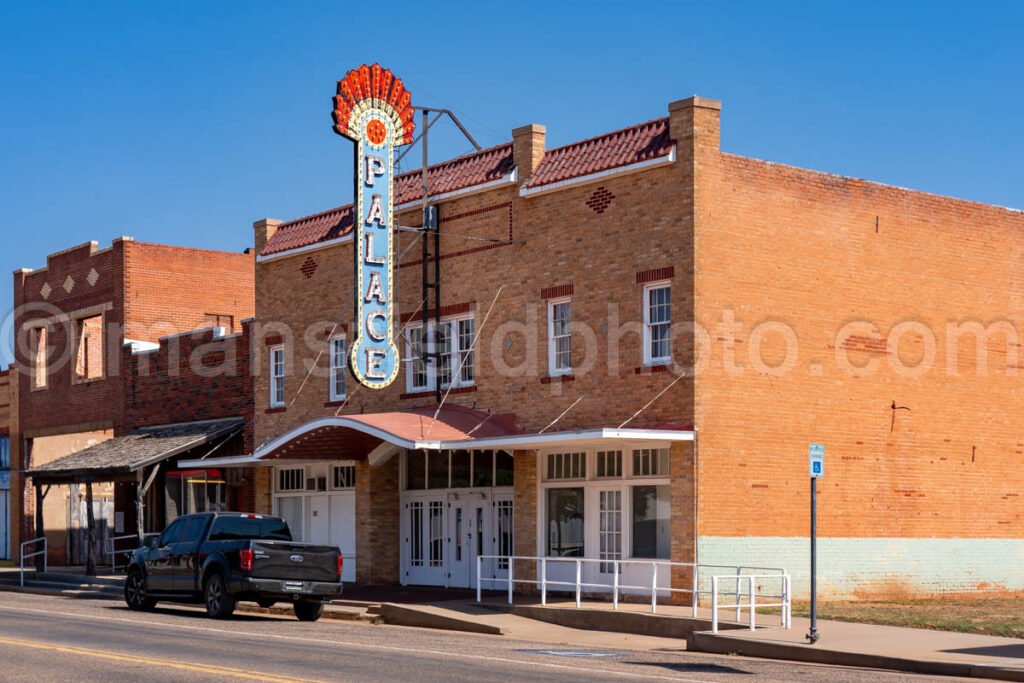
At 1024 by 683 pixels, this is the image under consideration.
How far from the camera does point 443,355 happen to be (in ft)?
99.0

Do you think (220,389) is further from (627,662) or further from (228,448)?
→ (627,662)

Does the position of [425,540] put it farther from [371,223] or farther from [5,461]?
[5,461]

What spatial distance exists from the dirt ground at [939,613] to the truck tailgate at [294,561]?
7.64 meters

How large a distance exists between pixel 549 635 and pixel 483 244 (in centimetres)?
937

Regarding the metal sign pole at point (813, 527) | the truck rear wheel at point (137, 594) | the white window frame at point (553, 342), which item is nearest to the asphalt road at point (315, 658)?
the metal sign pole at point (813, 527)

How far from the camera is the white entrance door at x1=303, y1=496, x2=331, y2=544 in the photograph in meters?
33.5

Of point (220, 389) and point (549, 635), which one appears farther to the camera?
point (220, 389)

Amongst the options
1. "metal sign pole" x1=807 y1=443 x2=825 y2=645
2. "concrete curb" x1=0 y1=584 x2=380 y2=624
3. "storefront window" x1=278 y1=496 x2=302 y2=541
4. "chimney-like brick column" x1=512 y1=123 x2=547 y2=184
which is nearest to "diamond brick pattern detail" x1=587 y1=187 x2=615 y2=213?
"chimney-like brick column" x1=512 y1=123 x2=547 y2=184

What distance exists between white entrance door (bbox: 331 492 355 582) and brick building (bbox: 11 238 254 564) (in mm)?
Result: 6923

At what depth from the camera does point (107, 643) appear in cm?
1822

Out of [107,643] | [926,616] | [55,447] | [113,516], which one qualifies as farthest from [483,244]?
[55,447]

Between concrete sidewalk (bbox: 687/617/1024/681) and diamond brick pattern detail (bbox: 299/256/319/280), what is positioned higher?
diamond brick pattern detail (bbox: 299/256/319/280)

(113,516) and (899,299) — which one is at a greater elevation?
(899,299)

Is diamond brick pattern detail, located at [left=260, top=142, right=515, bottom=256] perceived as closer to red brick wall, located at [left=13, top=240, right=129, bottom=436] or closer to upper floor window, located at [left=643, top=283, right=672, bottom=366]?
upper floor window, located at [left=643, top=283, right=672, bottom=366]
